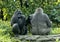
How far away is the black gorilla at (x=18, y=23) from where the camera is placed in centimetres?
893

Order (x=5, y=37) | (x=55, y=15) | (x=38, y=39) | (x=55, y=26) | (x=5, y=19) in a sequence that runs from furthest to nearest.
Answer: (x=5, y=19) < (x=55, y=15) < (x=55, y=26) < (x=5, y=37) < (x=38, y=39)

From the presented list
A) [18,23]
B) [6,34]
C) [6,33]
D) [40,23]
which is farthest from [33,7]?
[40,23]

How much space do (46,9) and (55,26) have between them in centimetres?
125

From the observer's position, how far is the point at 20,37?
883 centimetres

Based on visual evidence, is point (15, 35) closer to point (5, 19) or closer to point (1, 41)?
point (1, 41)

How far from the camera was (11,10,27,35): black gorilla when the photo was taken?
351 inches

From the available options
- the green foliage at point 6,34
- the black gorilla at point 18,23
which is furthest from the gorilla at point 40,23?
the green foliage at point 6,34

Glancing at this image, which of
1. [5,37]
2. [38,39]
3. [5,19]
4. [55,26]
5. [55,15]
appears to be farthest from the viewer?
[5,19]

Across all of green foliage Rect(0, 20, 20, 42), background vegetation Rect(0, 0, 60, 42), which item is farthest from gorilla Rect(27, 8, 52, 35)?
background vegetation Rect(0, 0, 60, 42)

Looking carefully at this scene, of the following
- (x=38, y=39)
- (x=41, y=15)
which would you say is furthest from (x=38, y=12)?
(x=38, y=39)

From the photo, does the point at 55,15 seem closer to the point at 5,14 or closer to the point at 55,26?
the point at 55,26

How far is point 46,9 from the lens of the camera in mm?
12562

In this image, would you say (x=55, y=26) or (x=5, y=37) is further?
(x=55, y=26)

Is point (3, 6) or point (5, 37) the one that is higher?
point (3, 6)
